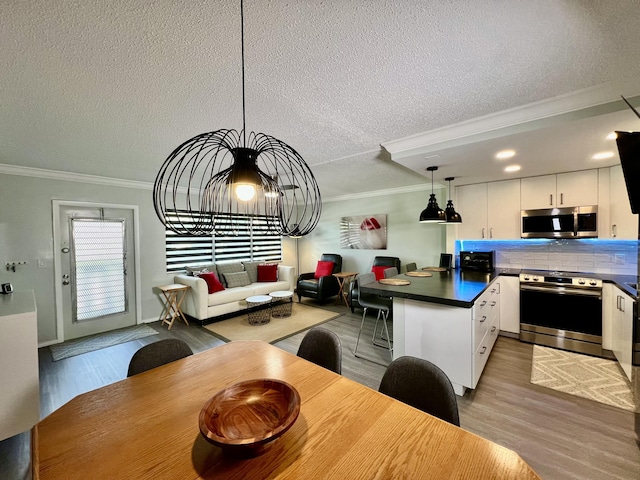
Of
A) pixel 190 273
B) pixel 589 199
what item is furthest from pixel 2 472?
pixel 589 199

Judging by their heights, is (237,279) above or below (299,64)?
below

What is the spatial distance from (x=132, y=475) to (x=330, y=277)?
479cm

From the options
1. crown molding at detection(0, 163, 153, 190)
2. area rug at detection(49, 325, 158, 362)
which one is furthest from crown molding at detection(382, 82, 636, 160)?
area rug at detection(49, 325, 158, 362)

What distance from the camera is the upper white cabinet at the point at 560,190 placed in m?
3.23

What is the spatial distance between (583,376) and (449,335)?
62.3 inches

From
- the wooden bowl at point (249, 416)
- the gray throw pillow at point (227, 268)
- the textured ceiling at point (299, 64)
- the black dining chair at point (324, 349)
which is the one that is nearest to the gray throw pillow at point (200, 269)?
the gray throw pillow at point (227, 268)

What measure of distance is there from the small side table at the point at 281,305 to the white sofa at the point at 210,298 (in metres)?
0.36

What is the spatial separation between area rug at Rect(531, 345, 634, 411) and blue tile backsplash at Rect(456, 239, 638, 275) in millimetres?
1190

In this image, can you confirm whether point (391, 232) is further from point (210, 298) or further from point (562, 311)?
point (210, 298)

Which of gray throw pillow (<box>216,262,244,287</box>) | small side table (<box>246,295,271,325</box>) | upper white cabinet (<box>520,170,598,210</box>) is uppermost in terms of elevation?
upper white cabinet (<box>520,170,598,210</box>)

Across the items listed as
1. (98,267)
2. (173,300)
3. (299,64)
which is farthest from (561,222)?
(98,267)

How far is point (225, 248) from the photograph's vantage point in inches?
223

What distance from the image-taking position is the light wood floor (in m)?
1.65

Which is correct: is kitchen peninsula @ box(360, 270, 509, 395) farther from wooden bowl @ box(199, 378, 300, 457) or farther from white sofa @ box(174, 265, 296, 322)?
white sofa @ box(174, 265, 296, 322)
